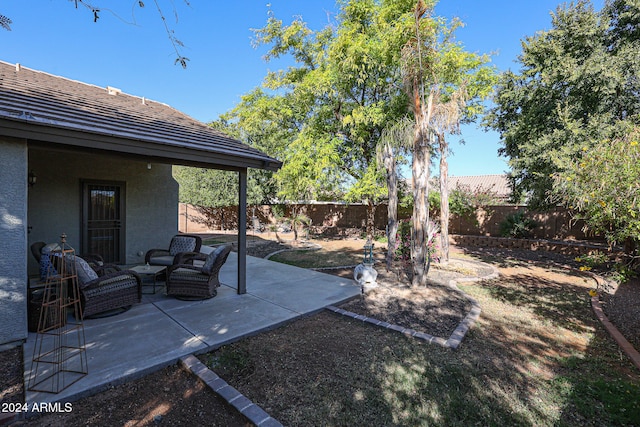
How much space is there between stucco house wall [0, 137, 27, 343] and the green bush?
53.6ft

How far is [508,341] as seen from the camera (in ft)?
14.0

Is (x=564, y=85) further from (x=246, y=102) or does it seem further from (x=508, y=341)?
(x=246, y=102)

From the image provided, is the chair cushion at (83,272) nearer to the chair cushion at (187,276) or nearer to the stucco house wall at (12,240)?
the stucco house wall at (12,240)

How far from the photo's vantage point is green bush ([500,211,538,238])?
13.5 metres

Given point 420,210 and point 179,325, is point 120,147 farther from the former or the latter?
point 420,210

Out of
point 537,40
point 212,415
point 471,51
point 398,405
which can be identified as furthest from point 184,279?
point 471,51

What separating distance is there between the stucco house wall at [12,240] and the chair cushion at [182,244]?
399cm

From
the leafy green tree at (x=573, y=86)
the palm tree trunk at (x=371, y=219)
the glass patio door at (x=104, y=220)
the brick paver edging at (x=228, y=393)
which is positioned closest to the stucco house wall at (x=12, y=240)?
the brick paver edging at (x=228, y=393)

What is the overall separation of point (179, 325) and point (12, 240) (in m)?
2.35

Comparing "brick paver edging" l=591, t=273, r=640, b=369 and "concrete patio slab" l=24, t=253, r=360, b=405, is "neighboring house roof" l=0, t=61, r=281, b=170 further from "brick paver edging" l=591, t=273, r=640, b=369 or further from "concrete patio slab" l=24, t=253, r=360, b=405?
"brick paver edging" l=591, t=273, r=640, b=369

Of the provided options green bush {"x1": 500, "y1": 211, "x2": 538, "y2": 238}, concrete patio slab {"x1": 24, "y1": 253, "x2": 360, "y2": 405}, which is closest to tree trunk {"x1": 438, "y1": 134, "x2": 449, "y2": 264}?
concrete patio slab {"x1": 24, "y1": 253, "x2": 360, "y2": 405}

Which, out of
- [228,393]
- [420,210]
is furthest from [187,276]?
[420,210]

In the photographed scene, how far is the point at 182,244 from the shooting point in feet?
25.8

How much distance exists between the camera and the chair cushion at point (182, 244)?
25.6ft
